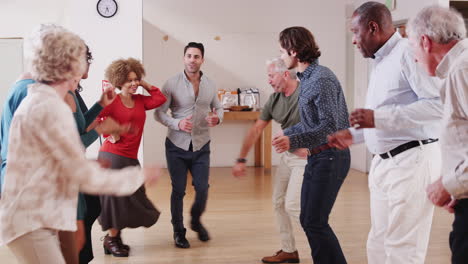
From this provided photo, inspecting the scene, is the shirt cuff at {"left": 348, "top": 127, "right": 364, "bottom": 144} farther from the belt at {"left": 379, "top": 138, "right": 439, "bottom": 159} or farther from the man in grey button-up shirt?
the man in grey button-up shirt

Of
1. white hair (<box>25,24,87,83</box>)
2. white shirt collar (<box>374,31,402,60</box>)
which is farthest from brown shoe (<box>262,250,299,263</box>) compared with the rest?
white hair (<box>25,24,87,83</box>)

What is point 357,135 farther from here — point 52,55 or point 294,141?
point 52,55

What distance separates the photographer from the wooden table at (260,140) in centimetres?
882

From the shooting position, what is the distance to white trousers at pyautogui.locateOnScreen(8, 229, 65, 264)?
187 centimetres

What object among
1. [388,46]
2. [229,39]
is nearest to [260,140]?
[229,39]

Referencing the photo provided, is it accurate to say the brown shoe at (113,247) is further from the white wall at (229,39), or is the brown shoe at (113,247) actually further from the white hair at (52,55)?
the white wall at (229,39)

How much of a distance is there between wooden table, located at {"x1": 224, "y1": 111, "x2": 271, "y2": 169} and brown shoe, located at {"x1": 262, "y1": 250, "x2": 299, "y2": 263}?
4832mm

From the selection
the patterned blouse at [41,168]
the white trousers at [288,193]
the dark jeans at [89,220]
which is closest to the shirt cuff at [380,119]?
the patterned blouse at [41,168]

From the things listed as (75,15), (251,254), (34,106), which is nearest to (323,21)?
(75,15)

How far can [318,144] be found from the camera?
2.97 metres

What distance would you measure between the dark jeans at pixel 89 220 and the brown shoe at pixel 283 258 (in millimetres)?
1297

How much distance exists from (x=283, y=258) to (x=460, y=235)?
2234 mm

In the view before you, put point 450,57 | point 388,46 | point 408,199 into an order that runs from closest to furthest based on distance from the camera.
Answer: point 450,57 < point 408,199 < point 388,46

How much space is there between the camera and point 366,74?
8.50 metres
